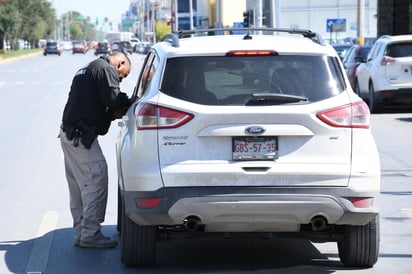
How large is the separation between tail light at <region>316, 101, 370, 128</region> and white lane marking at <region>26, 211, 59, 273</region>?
253cm

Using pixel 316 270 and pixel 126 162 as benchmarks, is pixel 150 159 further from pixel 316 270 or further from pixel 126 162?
pixel 316 270

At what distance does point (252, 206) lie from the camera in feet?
21.1

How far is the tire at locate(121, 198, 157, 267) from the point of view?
693 cm

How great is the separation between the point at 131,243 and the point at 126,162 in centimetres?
65

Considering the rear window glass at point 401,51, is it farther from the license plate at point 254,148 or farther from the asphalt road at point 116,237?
the license plate at point 254,148

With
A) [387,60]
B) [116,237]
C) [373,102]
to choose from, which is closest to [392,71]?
[387,60]

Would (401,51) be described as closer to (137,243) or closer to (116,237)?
(116,237)

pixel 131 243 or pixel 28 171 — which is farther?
pixel 28 171

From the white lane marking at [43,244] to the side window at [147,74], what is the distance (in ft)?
5.07

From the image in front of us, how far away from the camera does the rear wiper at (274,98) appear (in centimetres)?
654

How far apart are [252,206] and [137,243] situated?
3.46 feet

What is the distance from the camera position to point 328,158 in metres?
6.53

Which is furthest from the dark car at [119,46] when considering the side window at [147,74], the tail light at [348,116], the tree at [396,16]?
the tree at [396,16]

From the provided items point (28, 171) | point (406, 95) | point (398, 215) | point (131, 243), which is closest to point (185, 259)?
point (131, 243)
